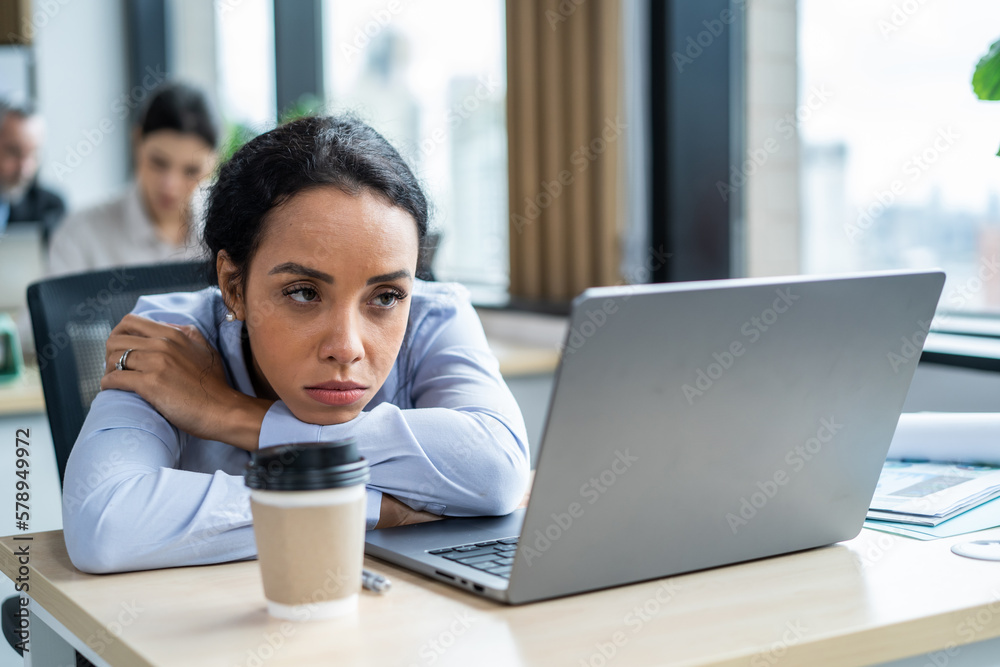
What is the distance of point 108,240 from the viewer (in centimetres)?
301

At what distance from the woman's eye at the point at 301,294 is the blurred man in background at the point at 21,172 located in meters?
3.55

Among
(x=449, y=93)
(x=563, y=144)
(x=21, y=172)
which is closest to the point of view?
(x=563, y=144)

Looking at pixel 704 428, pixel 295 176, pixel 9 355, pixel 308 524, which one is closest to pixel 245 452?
pixel 295 176

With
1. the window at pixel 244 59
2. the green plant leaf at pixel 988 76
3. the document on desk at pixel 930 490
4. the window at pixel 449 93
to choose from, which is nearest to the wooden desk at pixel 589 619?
the document on desk at pixel 930 490

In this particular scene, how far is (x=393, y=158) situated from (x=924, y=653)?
2.39 feet

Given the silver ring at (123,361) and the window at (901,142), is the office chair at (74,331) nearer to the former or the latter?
the silver ring at (123,361)

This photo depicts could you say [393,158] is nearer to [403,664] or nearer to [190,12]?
[403,664]

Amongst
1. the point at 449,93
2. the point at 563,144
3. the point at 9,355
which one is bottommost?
the point at 9,355

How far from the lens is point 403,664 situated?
664 mm

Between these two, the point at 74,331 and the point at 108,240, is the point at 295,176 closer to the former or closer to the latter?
the point at 74,331

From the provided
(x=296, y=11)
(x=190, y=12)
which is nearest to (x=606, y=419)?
(x=296, y=11)

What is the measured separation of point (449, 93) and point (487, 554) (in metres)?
2.83

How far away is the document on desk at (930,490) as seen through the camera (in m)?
1.03

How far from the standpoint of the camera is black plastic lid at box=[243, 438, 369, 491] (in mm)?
729
